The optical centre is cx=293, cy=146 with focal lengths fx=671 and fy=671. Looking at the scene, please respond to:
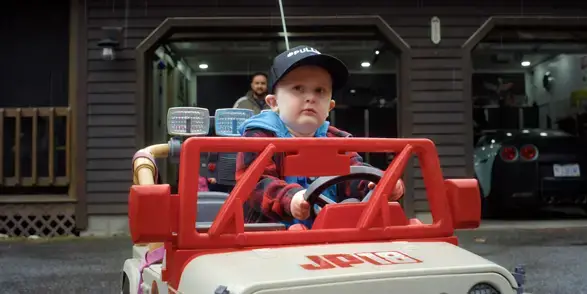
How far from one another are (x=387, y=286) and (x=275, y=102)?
4.19 feet

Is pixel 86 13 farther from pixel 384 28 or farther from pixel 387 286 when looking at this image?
pixel 387 286

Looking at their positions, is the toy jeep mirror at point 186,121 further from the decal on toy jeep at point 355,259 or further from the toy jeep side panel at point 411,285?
the toy jeep side panel at point 411,285

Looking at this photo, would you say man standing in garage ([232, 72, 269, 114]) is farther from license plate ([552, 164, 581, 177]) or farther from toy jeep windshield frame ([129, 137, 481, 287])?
license plate ([552, 164, 581, 177])

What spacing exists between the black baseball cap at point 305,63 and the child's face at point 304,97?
3cm

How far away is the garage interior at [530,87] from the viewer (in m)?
13.3

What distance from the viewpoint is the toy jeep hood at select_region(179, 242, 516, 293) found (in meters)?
1.56

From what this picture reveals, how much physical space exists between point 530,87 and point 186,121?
1366cm

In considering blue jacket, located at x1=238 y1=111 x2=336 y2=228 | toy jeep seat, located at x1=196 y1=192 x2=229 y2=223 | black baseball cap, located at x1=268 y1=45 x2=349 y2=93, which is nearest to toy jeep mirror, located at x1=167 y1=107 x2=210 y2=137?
toy jeep seat, located at x1=196 y1=192 x2=229 y2=223

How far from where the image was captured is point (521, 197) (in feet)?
30.7

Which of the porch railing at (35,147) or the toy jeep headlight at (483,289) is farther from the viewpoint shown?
the porch railing at (35,147)

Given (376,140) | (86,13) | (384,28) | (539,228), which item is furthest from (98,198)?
(376,140)

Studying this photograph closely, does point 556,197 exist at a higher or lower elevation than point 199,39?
lower

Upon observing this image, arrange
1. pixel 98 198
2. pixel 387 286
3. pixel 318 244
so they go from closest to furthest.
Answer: pixel 387 286 < pixel 318 244 < pixel 98 198

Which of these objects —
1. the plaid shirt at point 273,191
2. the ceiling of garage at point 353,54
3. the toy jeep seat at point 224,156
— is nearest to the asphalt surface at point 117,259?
the toy jeep seat at point 224,156
